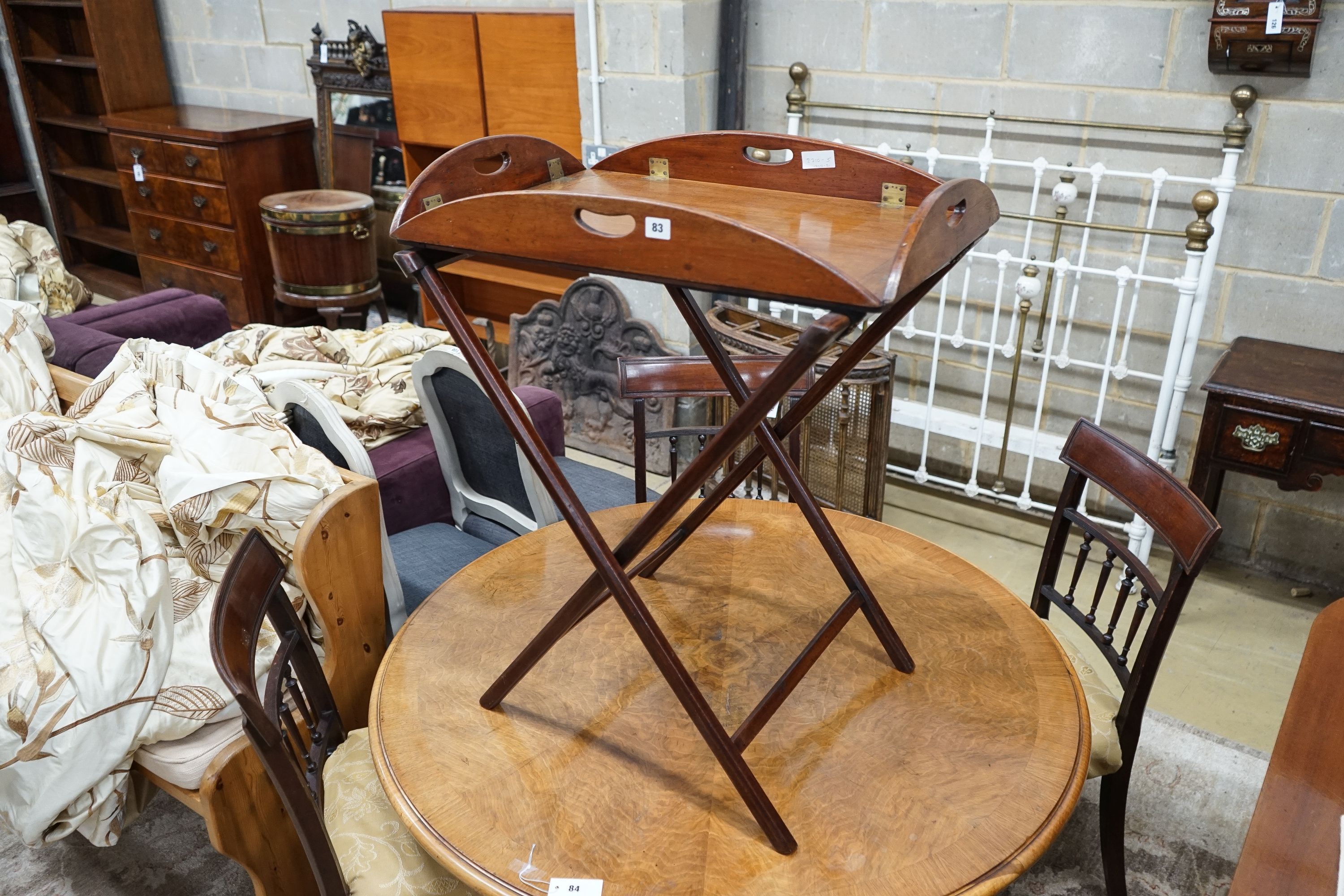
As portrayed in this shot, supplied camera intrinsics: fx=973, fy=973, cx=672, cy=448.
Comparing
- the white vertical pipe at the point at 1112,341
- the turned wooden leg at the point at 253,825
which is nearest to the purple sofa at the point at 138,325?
the turned wooden leg at the point at 253,825

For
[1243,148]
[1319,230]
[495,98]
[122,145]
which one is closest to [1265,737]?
[1319,230]

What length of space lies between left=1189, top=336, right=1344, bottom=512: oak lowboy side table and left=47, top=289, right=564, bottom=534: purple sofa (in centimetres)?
175

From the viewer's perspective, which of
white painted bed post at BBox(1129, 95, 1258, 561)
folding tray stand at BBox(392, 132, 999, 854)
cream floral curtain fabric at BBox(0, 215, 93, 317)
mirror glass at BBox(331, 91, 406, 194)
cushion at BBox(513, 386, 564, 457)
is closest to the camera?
folding tray stand at BBox(392, 132, 999, 854)

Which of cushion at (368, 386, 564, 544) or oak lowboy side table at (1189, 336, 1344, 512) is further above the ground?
oak lowboy side table at (1189, 336, 1344, 512)

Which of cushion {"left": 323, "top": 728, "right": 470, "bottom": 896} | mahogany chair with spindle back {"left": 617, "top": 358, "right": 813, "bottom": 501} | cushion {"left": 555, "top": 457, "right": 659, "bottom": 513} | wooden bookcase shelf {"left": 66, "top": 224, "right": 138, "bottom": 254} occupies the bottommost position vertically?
cushion {"left": 555, "top": 457, "right": 659, "bottom": 513}

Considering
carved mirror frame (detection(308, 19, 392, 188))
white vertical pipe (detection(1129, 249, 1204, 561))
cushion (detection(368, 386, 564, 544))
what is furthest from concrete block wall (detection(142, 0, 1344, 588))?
carved mirror frame (detection(308, 19, 392, 188))

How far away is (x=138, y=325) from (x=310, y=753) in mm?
2562

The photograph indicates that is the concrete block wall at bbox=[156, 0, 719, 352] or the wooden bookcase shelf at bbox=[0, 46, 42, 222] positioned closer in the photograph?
the concrete block wall at bbox=[156, 0, 719, 352]

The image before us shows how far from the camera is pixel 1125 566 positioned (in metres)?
1.67

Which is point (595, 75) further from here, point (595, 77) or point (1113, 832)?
point (1113, 832)

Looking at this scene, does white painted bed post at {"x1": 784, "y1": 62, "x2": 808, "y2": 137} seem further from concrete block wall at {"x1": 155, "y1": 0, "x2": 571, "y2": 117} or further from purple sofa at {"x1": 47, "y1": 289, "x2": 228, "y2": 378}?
purple sofa at {"x1": 47, "y1": 289, "x2": 228, "y2": 378}

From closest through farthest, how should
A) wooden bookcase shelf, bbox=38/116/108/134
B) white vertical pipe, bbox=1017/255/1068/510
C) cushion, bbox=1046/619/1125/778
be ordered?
1. cushion, bbox=1046/619/1125/778
2. white vertical pipe, bbox=1017/255/1068/510
3. wooden bookcase shelf, bbox=38/116/108/134

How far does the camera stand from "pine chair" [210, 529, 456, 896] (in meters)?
1.19

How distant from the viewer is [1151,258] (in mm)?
2857
